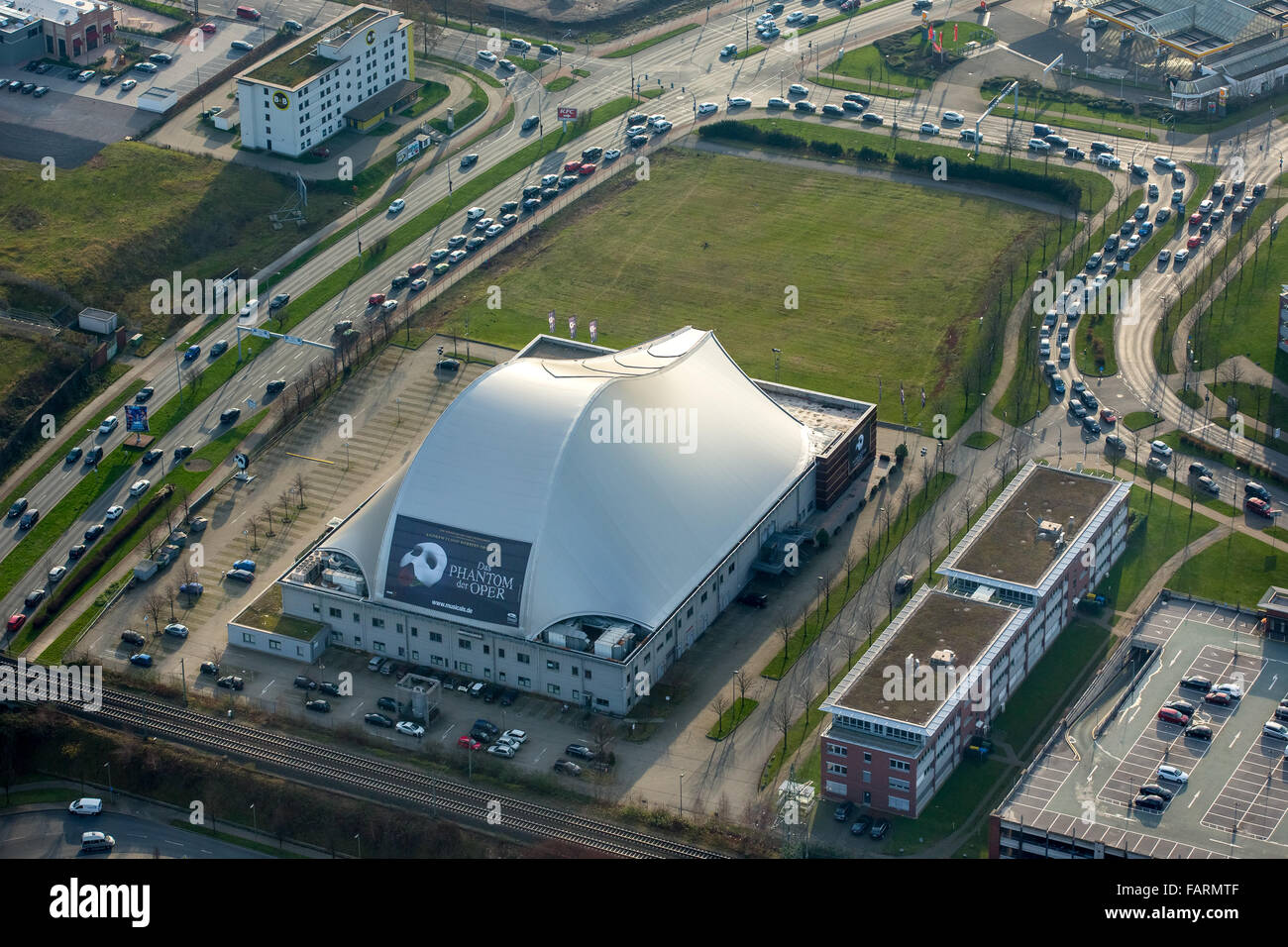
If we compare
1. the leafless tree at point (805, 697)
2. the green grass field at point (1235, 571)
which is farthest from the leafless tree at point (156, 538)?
the green grass field at point (1235, 571)

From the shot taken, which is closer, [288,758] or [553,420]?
[288,758]

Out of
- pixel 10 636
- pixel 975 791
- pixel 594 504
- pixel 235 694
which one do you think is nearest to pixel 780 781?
pixel 975 791

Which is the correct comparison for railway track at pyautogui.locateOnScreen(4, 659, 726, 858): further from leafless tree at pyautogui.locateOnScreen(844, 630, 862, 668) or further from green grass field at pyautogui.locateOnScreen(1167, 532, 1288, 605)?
green grass field at pyautogui.locateOnScreen(1167, 532, 1288, 605)

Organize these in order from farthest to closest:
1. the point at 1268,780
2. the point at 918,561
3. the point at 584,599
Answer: the point at 918,561, the point at 584,599, the point at 1268,780

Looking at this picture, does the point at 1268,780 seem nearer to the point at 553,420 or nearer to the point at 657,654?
the point at 657,654

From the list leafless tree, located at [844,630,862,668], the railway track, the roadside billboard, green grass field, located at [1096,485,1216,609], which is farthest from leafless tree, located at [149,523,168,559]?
green grass field, located at [1096,485,1216,609]

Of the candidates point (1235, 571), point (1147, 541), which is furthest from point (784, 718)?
point (1235, 571)

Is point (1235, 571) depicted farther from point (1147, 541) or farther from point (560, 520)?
point (560, 520)
